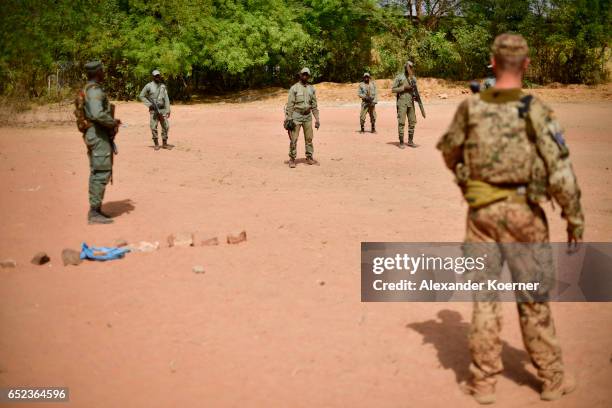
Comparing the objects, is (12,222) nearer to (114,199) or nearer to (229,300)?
(114,199)

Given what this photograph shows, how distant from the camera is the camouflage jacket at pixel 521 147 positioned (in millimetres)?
3289

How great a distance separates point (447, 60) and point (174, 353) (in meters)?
30.9

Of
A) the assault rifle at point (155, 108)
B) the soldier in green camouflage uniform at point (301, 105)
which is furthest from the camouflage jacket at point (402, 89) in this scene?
the assault rifle at point (155, 108)

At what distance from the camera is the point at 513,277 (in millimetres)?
3504

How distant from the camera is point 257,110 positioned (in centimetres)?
2525

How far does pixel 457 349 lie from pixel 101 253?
12.1 ft

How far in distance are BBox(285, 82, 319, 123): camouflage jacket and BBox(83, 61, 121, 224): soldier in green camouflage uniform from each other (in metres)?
4.70

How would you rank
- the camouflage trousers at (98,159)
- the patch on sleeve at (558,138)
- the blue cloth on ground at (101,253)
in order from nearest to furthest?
the patch on sleeve at (558,138) < the blue cloth on ground at (101,253) < the camouflage trousers at (98,159)

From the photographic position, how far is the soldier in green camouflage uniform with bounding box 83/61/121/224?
7.25m

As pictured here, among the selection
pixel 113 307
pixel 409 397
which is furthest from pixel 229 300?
pixel 409 397

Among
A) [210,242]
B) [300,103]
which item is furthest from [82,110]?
[300,103]

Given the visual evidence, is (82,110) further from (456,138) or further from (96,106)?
(456,138)

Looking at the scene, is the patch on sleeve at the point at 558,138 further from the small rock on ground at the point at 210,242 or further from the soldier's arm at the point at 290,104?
the soldier's arm at the point at 290,104

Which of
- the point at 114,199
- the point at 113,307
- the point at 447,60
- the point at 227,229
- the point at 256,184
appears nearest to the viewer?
the point at 113,307
